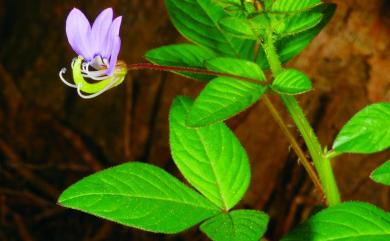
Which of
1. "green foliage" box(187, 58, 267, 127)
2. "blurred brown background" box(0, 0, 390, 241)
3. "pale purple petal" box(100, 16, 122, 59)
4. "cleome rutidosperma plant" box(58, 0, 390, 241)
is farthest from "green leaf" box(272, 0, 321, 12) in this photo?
"blurred brown background" box(0, 0, 390, 241)

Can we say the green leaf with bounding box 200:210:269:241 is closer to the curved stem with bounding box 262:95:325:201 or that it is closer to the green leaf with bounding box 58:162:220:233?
the green leaf with bounding box 58:162:220:233

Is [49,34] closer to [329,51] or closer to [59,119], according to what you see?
[59,119]

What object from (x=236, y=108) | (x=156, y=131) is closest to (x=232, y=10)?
(x=236, y=108)

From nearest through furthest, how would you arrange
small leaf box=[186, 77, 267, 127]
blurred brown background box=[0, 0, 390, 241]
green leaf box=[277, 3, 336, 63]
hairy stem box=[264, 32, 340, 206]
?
small leaf box=[186, 77, 267, 127]
hairy stem box=[264, 32, 340, 206]
green leaf box=[277, 3, 336, 63]
blurred brown background box=[0, 0, 390, 241]

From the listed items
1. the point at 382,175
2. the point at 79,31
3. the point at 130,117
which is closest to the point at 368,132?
the point at 382,175

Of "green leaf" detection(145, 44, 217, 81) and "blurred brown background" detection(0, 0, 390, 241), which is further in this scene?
"blurred brown background" detection(0, 0, 390, 241)
